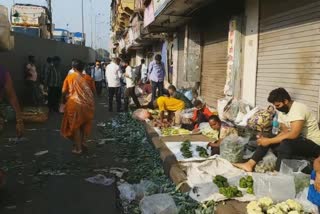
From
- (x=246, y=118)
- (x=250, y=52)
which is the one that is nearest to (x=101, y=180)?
(x=246, y=118)

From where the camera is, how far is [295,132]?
5.26 m

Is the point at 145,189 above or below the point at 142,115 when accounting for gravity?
below

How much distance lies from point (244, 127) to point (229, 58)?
2395mm

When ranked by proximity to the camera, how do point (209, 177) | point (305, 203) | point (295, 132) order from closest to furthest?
point (305, 203) < point (295, 132) < point (209, 177)

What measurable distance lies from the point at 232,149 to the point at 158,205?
2044mm

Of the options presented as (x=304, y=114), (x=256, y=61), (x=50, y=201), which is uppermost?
(x=256, y=61)

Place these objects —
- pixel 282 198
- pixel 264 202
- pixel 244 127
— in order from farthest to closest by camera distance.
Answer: pixel 244 127
pixel 282 198
pixel 264 202

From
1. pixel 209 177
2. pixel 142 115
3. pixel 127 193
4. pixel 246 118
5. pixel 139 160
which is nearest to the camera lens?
pixel 127 193

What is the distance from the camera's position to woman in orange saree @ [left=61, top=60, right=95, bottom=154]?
26.0 ft

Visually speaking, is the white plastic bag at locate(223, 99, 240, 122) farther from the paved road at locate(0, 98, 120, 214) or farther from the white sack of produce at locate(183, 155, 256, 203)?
the paved road at locate(0, 98, 120, 214)

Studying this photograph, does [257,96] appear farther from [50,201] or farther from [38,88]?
[38,88]

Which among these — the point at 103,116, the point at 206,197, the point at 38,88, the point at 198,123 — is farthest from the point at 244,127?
the point at 38,88

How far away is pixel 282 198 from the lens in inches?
176

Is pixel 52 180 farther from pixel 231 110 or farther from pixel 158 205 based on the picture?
pixel 231 110
